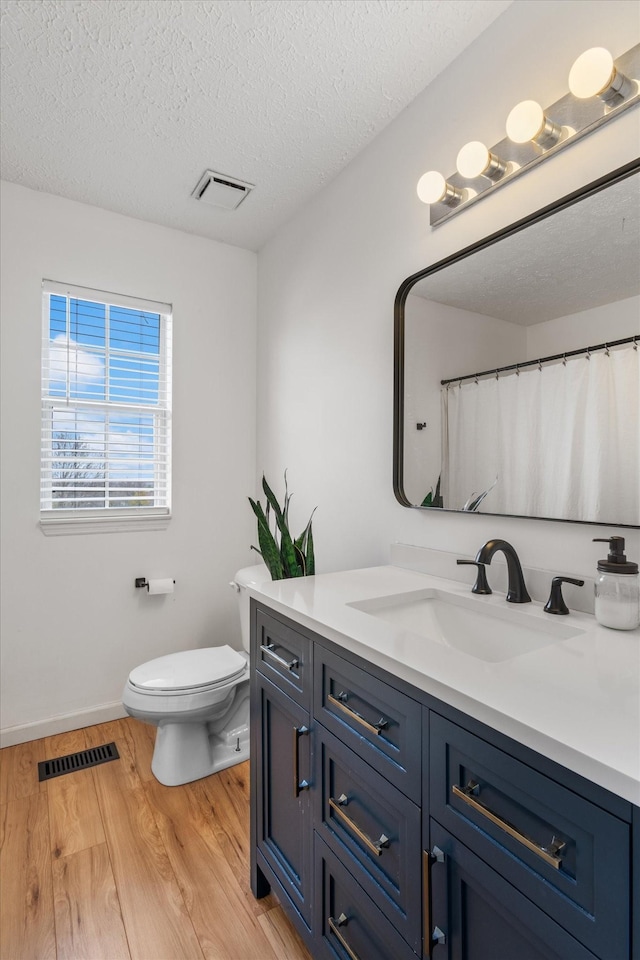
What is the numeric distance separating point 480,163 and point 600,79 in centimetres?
32

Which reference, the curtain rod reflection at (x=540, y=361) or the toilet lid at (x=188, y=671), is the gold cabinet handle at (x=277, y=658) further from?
the curtain rod reflection at (x=540, y=361)

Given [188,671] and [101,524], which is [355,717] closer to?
[188,671]

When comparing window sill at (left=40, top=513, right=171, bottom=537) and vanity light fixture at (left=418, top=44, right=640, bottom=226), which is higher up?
vanity light fixture at (left=418, top=44, right=640, bottom=226)

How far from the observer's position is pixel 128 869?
1.49 metres

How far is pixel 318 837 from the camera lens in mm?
1081

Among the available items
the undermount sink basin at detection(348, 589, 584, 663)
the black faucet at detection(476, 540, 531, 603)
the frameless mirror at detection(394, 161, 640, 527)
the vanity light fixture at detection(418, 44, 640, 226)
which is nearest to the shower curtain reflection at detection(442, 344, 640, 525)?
the frameless mirror at detection(394, 161, 640, 527)

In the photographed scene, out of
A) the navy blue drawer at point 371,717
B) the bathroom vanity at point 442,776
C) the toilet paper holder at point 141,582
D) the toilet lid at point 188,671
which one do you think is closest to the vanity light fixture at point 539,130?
the bathroom vanity at point 442,776

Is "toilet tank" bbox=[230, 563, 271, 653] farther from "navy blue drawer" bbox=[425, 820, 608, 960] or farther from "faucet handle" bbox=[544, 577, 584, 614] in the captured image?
"navy blue drawer" bbox=[425, 820, 608, 960]

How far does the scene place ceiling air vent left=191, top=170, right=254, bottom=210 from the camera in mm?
2111

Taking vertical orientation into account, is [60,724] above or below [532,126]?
below

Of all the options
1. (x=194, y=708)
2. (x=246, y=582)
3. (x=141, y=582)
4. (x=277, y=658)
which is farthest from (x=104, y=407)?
(x=277, y=658)

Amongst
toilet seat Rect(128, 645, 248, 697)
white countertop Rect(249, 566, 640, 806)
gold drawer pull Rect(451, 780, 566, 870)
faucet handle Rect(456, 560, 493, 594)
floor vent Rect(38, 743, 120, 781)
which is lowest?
floor vent Rect(38, 743, 120, 781)

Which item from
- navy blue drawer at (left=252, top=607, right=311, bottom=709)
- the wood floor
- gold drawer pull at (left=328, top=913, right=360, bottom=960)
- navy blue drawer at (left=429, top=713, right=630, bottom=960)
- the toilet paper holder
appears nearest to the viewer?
navy blue drawer at (left=429, top=713, right=630, bottom=960)

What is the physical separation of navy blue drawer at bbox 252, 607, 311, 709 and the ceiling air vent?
1.81 meters
